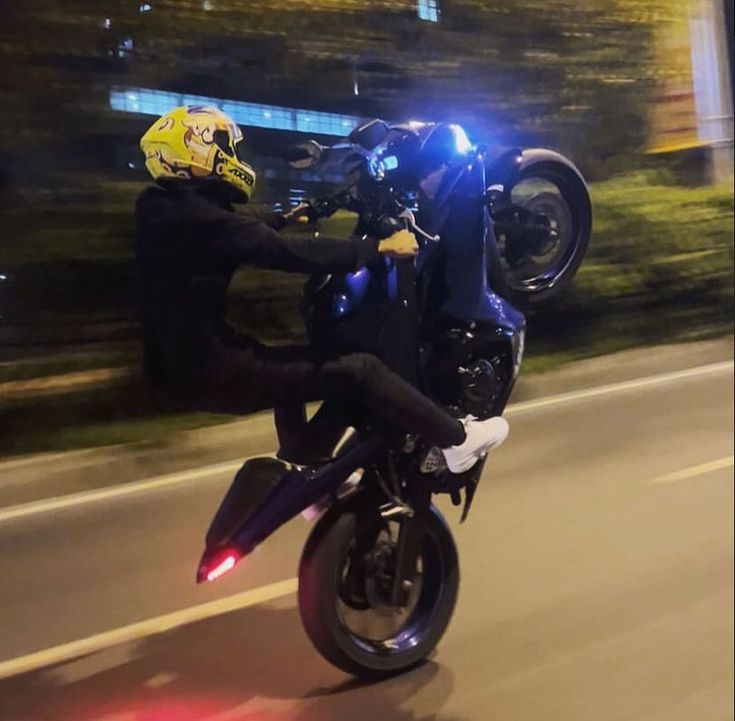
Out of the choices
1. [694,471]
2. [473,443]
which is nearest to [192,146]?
[473,443]

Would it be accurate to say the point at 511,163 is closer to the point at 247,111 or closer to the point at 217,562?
the point at 247,111

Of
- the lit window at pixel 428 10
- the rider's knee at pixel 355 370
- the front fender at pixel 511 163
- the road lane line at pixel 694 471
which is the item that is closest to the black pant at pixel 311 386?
the rider's knee at pixel 355 370

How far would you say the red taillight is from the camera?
1.35 m

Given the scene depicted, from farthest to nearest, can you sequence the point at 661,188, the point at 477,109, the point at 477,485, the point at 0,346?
the point at 661,188 → the point at 477,485 → the point at 477,109 → the point at 0,346

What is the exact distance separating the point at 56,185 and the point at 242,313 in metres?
0.27

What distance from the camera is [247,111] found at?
4.07ft

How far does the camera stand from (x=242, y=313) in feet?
4.03

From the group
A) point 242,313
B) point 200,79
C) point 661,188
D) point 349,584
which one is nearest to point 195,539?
point 349,584

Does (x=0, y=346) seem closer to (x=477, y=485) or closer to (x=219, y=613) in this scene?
(x=219, y=613)

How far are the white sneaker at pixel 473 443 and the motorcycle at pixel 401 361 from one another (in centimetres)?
1

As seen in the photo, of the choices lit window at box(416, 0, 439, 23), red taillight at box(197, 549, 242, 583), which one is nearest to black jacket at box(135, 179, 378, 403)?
red taillight at box(197, 549, 242, 583)

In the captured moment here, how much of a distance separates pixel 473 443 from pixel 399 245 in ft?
1.03

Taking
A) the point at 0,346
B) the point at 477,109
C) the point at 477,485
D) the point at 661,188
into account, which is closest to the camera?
the point at 0,346

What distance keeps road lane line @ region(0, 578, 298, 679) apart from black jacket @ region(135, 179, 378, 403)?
341mm
